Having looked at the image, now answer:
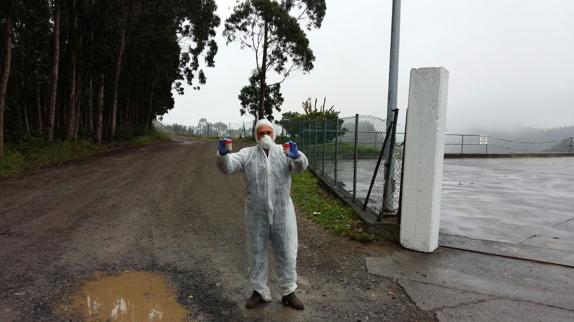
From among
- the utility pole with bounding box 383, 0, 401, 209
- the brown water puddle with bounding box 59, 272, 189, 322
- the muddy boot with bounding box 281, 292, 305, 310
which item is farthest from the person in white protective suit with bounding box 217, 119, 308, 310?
the utility pole with bounding box 383, 0, 401, 209

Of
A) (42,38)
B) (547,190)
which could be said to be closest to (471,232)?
(547,190)

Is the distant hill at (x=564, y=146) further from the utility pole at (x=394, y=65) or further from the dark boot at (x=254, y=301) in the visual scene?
the dark boot at (x=254, y=301)

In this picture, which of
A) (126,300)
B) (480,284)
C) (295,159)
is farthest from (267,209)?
(480,284)

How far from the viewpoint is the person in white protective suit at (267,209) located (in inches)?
152

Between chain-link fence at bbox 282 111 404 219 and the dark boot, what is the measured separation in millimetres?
3006

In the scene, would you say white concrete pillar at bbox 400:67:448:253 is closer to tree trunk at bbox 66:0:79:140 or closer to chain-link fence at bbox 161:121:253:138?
tree trunk at bbox 66:0:79:140

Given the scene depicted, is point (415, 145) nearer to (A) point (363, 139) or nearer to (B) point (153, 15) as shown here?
(A) point (363, 139)

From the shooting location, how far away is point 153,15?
2281 centimetres

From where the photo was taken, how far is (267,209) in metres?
3.85

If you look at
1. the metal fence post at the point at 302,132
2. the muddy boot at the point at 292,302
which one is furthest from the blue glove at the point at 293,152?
the metal fence post at the point at 302,132

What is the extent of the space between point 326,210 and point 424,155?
293 centimetres

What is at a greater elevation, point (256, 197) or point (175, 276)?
point (256, 197)

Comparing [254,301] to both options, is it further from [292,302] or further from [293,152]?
[293,152]

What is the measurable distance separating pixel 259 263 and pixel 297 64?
28.9m
